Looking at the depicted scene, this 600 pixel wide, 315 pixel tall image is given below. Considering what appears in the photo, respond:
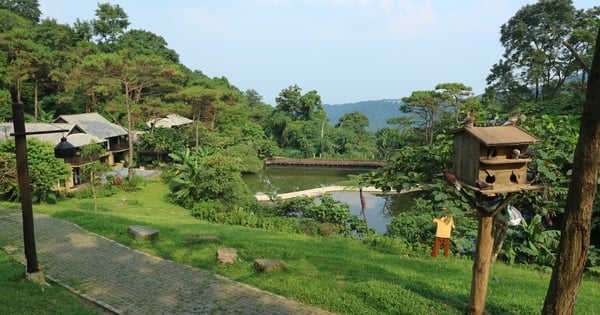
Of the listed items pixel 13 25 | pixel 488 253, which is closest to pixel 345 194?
pixel 488 253

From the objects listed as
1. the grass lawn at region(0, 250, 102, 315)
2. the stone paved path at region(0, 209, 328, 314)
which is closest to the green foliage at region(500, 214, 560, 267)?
the stone paved path at region(0, 209, 328, 314)

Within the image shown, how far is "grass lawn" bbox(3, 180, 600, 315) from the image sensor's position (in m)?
6.52

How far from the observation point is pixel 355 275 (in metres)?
7.88

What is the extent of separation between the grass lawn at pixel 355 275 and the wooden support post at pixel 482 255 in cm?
47

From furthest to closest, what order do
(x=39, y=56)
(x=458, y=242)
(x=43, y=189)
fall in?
(x=39, y=56)
(x=43, y=189)
(x=458, y=242)

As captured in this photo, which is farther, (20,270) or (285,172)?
(285,172)

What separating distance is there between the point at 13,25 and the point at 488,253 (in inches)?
1830

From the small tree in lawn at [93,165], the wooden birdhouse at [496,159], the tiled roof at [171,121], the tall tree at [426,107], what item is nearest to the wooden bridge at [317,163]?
the tall tree at [426,107]

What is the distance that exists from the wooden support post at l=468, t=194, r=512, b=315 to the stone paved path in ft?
7.46

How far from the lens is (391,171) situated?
560 cm

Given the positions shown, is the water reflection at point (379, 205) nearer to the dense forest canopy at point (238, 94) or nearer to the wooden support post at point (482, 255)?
the dense forest canopy at point (238, 94)

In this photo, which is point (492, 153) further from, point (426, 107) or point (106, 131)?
point (106, 131)

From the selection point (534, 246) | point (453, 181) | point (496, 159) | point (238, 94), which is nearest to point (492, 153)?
point (496, 159)

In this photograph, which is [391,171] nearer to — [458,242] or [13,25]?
[458,242]
